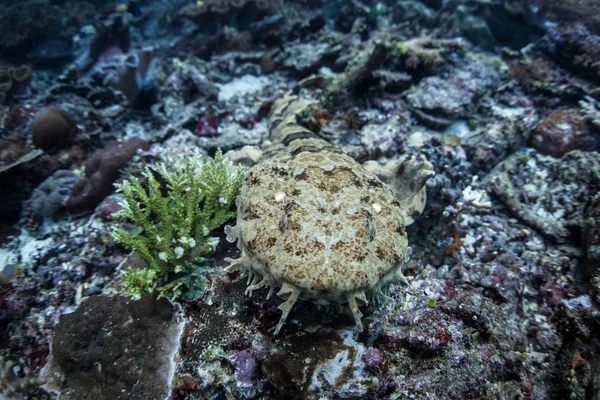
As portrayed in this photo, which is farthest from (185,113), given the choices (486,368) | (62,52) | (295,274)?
(62,52)

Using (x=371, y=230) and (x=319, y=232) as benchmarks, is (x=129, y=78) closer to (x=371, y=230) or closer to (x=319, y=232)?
(x=319, y=232)

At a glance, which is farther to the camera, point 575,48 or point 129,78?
point 129,78

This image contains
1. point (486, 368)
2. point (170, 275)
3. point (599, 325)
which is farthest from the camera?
point (170, 275)

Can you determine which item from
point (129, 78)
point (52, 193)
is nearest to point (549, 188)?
point (52, 193)

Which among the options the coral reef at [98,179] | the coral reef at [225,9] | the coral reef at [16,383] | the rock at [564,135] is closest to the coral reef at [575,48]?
the rock at [564,135]

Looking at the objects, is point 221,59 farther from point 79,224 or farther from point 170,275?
point 170,275

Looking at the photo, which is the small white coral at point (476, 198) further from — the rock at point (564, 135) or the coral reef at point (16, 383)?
the coral reef at point (16, 383)

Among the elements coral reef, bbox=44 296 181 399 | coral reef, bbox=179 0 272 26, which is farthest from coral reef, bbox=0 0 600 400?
coral reef, bbox=179 0 272 26

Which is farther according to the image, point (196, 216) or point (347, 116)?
point (347, 116)
